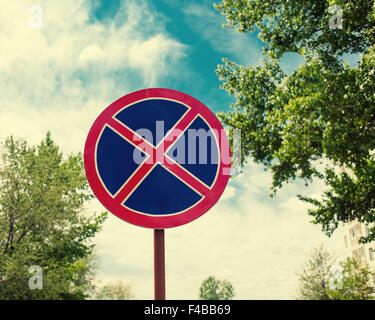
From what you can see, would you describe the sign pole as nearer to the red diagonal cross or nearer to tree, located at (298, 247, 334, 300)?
the red diagonal cross

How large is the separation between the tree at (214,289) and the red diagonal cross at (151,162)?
110m

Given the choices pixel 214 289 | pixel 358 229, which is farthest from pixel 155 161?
pixel 214 289

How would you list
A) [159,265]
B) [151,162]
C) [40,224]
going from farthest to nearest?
[40,224] < [151,162] < [159,265]

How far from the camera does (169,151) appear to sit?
2.68m

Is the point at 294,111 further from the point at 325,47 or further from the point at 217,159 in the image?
the point at 217,159

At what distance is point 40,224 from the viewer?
25.1m

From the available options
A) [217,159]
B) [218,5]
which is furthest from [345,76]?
[217,159]

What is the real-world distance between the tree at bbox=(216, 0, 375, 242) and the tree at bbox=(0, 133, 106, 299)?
48.8 ft

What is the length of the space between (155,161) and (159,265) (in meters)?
0.73

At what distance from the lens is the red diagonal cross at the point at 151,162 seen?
2.60 meters

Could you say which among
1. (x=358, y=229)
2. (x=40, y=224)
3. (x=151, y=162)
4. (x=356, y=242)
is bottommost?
(x=151, y=162)

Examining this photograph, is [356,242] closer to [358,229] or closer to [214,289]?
[358,229]

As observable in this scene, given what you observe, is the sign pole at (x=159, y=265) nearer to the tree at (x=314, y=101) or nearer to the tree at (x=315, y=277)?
the tree at (x=314, y=101)
